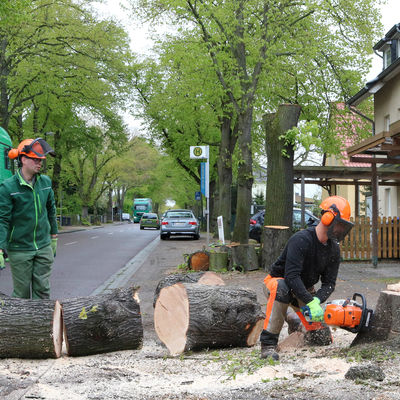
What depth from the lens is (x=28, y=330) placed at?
4645 millimetres

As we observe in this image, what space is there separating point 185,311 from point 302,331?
1.15 m

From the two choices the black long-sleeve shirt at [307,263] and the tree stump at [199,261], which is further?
the tree stump at [199,261]

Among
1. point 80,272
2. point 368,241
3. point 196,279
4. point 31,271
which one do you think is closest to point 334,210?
point 196,279

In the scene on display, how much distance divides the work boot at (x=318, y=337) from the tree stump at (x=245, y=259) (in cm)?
633

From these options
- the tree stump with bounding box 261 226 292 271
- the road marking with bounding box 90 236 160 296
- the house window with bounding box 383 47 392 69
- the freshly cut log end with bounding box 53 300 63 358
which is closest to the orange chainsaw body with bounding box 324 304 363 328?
the freshly cut log end with bounding box 53 300 63 358

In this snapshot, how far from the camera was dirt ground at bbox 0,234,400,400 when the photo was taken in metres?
3.52

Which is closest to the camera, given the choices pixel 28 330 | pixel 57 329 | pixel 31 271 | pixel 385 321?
pixel 385 321

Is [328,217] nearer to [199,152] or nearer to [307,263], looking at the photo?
[307,263]

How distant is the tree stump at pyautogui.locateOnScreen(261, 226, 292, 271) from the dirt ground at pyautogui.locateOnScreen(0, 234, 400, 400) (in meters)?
5.58

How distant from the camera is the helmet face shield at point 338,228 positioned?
4.19 meters

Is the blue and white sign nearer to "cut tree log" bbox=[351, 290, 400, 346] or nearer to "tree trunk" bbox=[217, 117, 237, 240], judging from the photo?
"tree trunk" bbox=[217, 117, 237, 240]

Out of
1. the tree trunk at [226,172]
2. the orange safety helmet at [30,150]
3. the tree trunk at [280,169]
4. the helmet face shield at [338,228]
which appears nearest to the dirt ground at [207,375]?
the helmet face shield at [338,228]

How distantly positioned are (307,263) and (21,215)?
8.81 ft

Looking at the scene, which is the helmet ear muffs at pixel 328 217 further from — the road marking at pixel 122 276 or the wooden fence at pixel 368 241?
the wooden fence at pixel 368 241
